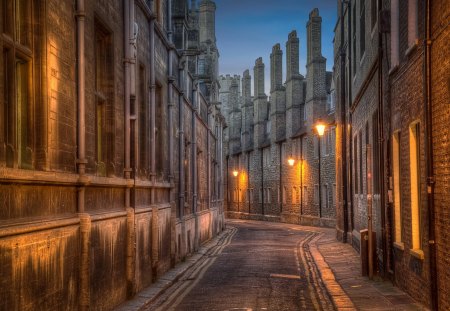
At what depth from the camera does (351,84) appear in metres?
27.7

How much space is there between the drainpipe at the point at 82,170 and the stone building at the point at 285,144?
1303 inches

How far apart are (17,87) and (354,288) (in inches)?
360

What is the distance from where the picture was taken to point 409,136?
Result: 13055 millimetres

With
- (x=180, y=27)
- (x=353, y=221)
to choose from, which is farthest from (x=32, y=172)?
(x=353, y=221)

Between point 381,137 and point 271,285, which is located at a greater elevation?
point 381,137

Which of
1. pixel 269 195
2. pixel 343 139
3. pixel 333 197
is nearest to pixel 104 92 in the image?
pixel 343 139

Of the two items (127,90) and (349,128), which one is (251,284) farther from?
(349,128)

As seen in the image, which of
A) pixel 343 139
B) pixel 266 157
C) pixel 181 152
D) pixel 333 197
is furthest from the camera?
pixel 266 157

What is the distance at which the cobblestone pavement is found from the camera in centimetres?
1316

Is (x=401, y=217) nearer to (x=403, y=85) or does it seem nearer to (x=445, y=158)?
(x=403, y=85)

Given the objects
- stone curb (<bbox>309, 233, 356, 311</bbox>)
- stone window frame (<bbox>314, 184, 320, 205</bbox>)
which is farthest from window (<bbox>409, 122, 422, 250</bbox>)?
stone window frame (<bbox>314, 184, 320, 205</bbox>)

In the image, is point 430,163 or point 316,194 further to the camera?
point 316,194

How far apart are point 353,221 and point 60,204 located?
19.5 m

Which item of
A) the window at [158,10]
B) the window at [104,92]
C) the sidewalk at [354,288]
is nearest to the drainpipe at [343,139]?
the sidewalk at [354,288]
